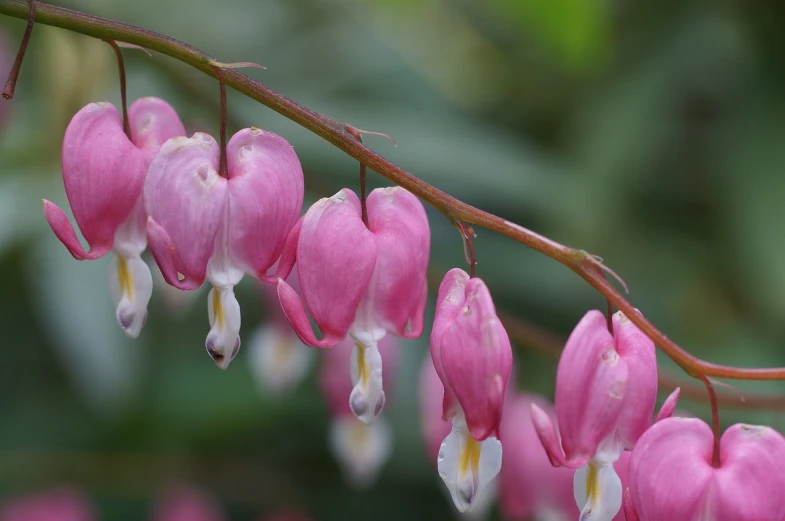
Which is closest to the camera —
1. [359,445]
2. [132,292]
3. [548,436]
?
[548,436]

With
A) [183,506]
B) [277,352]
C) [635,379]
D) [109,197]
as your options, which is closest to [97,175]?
[109,197]

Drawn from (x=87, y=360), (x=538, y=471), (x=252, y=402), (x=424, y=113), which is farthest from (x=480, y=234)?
(x=87, y=360)

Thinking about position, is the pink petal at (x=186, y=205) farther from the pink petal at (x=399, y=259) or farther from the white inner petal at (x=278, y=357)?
the white inner petal at (x=278, y=357)

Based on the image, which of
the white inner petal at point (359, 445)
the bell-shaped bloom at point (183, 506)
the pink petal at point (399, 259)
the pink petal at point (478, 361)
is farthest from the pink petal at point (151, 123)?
the bell-shaped bloom at point (183, 506)

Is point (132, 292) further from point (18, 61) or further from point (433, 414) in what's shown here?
point (433, 414)

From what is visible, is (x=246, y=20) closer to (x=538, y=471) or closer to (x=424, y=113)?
(x=424, y=113)

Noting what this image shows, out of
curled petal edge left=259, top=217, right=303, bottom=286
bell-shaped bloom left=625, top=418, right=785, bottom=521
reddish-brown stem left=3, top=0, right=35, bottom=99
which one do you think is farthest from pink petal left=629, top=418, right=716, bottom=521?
reddish-brown stem left=3, top=0, right=35, bottom=99

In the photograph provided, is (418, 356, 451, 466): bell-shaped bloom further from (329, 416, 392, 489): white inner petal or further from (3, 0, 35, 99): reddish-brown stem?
(3, 0, 35, 99): reddish-brown stem
